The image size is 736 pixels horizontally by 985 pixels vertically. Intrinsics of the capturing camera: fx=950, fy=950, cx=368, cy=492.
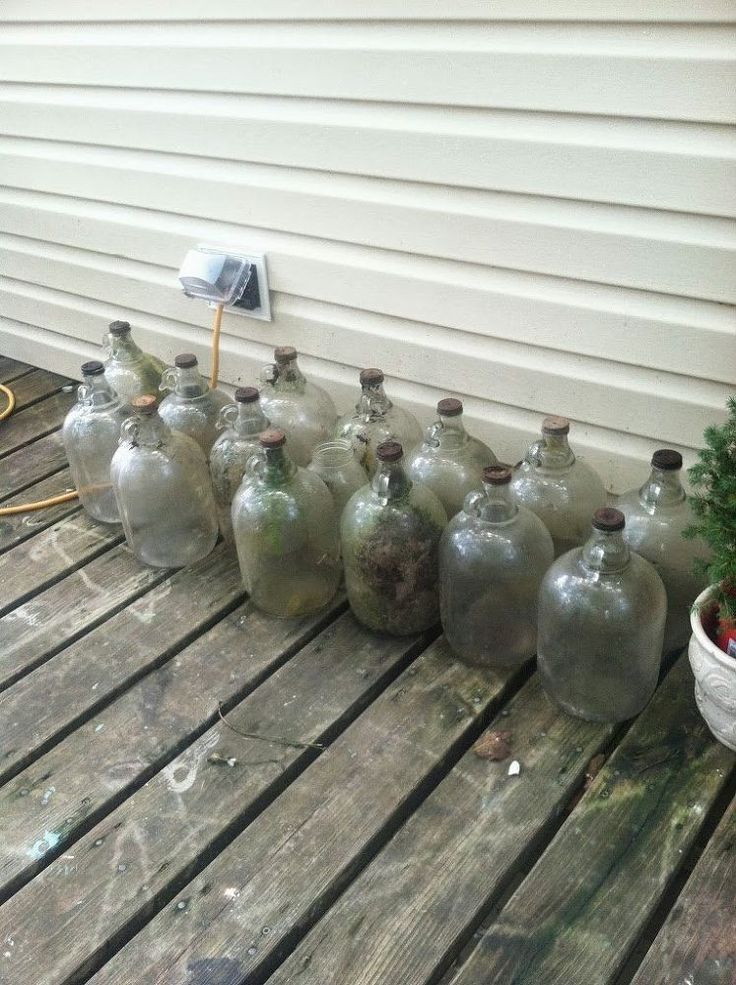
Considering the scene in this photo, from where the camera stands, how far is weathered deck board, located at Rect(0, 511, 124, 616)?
6.57 ft

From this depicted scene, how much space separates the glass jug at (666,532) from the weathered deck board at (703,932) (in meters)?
0.43

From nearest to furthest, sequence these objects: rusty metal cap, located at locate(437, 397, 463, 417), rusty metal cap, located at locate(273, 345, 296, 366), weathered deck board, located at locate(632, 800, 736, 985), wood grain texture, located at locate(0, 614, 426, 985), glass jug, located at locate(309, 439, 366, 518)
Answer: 1. weathered deck board, located at locate(632, 800, 736, 985)
2. wood grain texture, located at locate(0, 614, 426, 985)
3. rusty metal cap, located at locate(437, 397, 463, 417)
4. glass jug, located at locate(309, 439, 366, 518)
5. rusty metal cap, located at locate(273, 345, 296, 366)

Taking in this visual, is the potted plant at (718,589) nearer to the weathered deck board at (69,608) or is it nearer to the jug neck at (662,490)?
the jug neck at (662,490)

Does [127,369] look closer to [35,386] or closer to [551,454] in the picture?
[35,386]

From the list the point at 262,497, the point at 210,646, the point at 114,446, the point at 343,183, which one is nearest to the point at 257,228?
the point at 343,183

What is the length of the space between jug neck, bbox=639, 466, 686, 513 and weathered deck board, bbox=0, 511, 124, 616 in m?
1.16

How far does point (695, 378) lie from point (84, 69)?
1648 mm

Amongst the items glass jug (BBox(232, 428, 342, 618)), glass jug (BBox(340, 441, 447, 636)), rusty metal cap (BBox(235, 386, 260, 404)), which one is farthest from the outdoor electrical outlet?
glass jug (BBox(340, 441, 447, 636))

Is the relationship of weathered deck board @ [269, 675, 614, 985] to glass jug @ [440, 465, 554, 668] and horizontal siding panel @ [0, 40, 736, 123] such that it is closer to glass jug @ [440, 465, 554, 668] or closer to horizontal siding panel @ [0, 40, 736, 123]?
glass jug @ [440, 465, 554, 668]

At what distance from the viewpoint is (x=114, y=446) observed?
6.95 feet

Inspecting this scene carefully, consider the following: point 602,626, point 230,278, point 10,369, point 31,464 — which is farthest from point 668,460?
point 10,369

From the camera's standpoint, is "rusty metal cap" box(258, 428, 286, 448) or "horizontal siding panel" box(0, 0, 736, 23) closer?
"horizontal siding panel" box(0, 0, 736, 23)

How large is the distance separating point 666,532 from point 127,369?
4.31ft

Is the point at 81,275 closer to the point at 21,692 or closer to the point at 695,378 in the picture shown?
the point at 21,692
